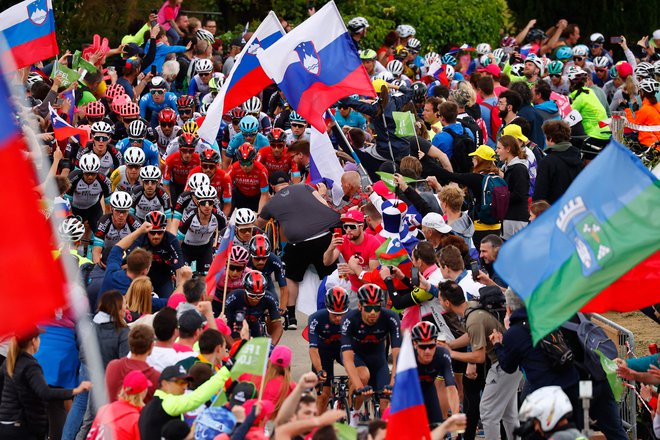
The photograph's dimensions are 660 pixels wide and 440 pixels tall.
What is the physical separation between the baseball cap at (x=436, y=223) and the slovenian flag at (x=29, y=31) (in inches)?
252

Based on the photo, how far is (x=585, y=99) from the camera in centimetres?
2125

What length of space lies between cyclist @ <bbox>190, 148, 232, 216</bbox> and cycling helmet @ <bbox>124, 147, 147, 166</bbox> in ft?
2.29

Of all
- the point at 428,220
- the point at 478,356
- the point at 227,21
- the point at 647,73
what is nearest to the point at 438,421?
the point at 478,356

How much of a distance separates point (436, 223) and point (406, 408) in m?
5.37

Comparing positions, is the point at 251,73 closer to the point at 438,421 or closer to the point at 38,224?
the point at 438,421

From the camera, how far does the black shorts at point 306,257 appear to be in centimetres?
1641

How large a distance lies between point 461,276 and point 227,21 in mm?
19647

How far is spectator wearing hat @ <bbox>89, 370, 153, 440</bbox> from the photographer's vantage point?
1040 cm

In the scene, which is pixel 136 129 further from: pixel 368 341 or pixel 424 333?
pixel 424 333

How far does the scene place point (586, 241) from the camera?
9.35 m

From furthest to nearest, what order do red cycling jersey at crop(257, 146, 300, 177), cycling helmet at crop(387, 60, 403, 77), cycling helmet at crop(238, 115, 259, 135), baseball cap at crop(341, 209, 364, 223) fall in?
1. cycling helmet at crop(387, 60, 403, 77)
2. cycling helmet at crop(238, 115, 259, 135)
3. red cycling jersey at crop(257, 146, 300, 177)
4. baseball cap at crop(341, 209, 364, 223)

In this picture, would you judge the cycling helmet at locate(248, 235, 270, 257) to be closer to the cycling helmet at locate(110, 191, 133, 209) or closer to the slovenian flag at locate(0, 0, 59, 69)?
the cycling helmet at locate(110, 191, 133, 209)

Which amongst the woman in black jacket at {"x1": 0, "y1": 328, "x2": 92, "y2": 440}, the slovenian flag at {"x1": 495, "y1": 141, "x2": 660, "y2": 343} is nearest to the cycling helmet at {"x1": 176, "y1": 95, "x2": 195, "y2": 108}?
the woman in black jacket at {"x1": 0, "y1": 328, "x2": 92, "y2": 440}

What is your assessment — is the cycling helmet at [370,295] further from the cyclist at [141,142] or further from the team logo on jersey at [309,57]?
the cyclist at [141,142]
